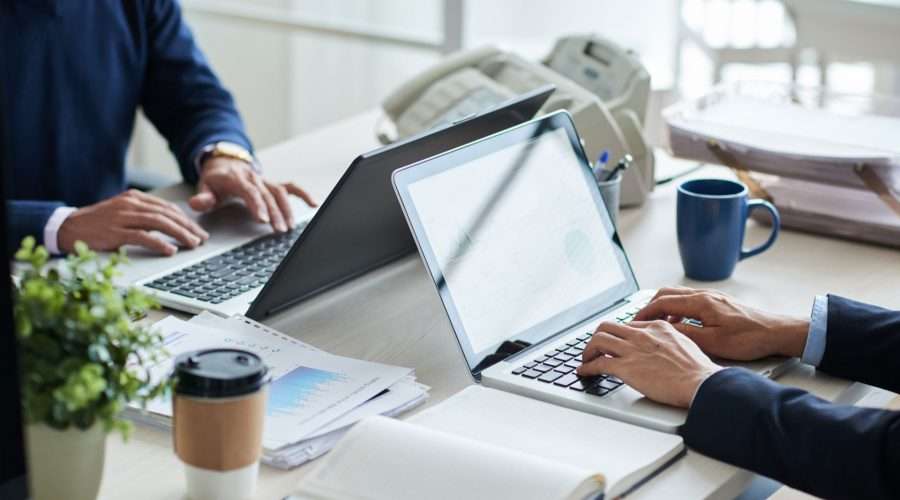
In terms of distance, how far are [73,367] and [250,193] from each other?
875 millimetres

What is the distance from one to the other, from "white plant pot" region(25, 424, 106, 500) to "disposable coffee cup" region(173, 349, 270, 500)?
7cm

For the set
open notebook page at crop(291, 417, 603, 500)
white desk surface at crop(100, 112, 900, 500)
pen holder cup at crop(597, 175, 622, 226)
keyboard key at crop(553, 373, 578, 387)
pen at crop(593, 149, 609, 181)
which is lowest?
white desk surface at crop(100, 112, 900, 500)

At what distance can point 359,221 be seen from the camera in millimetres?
1466

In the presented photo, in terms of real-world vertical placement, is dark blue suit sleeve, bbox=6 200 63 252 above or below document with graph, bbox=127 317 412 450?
above

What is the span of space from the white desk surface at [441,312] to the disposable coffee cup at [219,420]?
49 millimetres

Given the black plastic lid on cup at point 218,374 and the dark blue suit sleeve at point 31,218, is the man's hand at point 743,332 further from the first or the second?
the dark blue suit sleeve at point 31,218

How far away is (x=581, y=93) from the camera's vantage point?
73.6 inches

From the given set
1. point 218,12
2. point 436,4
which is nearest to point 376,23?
point 436,4

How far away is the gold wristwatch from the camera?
1.93 meters

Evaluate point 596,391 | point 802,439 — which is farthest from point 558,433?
point 802,439

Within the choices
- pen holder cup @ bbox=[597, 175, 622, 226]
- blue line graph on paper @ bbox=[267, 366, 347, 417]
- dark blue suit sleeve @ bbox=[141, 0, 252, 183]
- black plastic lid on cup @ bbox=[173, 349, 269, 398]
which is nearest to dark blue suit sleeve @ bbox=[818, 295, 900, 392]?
pen holder cup @ bbox=[597, 175, 622, 226]

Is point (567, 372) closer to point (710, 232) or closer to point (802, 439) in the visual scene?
point (802, 439)

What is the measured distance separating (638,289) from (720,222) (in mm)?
161

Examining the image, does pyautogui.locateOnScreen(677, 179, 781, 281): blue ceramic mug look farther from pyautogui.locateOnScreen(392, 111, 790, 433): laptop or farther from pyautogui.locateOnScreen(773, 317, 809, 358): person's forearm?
pyautogui.locateOnScreen(773, 317, 809, 358): person's forearm
